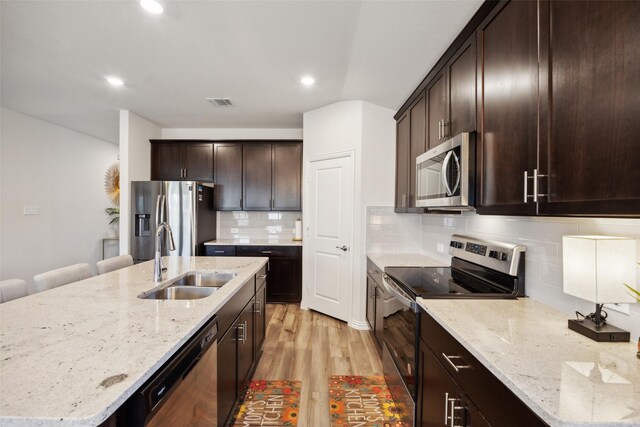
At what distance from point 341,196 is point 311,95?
3.92ft

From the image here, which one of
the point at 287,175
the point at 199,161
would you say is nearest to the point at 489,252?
the point at 287,175

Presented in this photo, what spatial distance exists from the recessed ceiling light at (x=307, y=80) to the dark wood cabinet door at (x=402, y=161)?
1.02 meters

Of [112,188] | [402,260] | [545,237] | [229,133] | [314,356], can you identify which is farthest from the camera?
[112,188]

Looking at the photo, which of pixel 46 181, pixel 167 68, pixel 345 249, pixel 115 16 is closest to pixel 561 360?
pixel 345 249

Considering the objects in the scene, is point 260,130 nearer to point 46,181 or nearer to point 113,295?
point 46,181

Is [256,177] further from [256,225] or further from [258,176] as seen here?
[256,225]

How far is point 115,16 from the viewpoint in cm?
204

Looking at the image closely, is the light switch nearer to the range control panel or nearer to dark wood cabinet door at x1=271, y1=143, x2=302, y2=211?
dark wood cabinet door at x1=271, y1=143, x2=302, y2=211

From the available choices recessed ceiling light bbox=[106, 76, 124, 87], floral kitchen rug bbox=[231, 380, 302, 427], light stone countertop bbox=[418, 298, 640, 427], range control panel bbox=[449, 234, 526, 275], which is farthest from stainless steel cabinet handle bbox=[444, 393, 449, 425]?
recessed ceiling light bbox=[106, 76, 124, 87]

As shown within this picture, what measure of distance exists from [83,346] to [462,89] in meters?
2.23

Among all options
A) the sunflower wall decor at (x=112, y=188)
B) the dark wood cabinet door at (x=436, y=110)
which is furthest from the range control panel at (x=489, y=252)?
the sunflower wall decor at (x=112, y=188)

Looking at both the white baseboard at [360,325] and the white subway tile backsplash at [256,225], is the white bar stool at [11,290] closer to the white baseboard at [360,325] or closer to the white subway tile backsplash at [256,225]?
the white baseboard at [360,325]

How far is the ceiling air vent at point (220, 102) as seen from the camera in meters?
3.53

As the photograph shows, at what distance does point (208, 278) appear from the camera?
212cm
